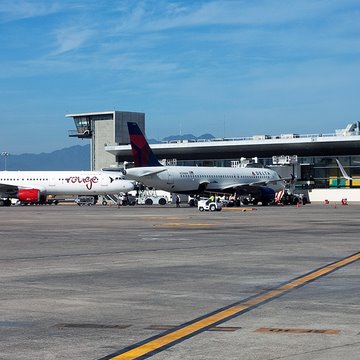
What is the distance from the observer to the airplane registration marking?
30.1 feet

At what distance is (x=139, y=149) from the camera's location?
286 ft

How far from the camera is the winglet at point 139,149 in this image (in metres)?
86.8

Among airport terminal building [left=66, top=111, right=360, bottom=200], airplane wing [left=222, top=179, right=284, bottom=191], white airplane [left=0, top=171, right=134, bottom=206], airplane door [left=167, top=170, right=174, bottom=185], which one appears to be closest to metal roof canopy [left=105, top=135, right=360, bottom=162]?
airport terminal building [left=66, top=111, right=360, bottom=200]

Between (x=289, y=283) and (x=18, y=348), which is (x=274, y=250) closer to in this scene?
(x=289, y=283)

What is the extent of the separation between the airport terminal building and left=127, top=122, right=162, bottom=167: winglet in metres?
34.4

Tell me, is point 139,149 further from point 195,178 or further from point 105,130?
point 105,130

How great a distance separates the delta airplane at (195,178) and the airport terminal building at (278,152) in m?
19.8

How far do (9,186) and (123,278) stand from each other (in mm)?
81763

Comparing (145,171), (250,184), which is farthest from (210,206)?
(250,184)

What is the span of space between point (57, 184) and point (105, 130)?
2320 inches

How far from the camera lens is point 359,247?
1017 inches

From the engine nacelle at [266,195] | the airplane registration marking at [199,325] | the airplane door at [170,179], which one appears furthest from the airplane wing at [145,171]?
the airplane registration marking at [199,325]

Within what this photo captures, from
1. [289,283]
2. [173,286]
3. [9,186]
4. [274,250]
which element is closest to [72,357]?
[173,286]

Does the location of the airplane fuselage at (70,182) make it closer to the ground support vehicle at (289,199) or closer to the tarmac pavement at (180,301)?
the ground support vehicle at (289,199)
